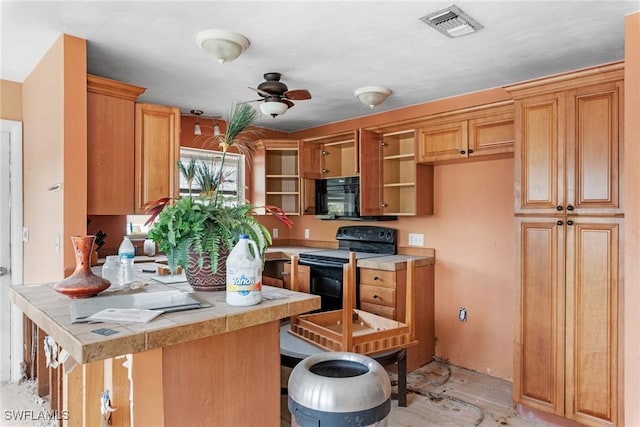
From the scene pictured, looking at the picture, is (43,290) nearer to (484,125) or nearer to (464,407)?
(464,407)

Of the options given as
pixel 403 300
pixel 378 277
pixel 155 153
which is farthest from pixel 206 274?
pixel 403 300

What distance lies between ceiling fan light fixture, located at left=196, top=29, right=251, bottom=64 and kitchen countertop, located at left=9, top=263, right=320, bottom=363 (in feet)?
4.42

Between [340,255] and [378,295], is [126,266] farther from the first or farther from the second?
[340,255]

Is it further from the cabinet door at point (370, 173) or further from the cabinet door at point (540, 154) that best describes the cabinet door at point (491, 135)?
the cabinet door at point (370, 173)

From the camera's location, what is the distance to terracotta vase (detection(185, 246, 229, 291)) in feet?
5.65

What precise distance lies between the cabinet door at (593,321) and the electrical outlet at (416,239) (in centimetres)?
151

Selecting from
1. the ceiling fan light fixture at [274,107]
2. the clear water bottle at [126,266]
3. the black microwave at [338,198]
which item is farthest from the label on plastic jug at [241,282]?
the black microwave at [338,198]

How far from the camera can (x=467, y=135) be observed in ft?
10.9

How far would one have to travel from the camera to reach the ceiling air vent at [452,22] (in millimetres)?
2049

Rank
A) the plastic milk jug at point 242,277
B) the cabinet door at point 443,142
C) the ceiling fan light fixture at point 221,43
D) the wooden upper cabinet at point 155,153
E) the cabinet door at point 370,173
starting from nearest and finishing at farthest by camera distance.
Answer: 1. the plastic milk jug at point 242,277
2. the ceiling fan light fixture at point 221,43
3. the wooden upper cabinet at point 155,153
4. the cabinet door at point 443,142
5. the cabinet door at point 370,173

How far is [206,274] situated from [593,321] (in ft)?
7.37

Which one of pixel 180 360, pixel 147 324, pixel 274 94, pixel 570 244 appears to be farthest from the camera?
pixel 274 94

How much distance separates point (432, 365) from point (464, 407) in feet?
2.57

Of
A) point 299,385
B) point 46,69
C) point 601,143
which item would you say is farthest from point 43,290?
point 601,143
